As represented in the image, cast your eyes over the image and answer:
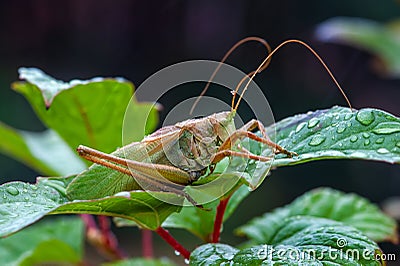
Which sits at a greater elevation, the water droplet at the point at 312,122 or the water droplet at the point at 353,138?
the water droplet at the point at 312,122

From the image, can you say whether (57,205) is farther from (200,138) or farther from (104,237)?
(104,237)

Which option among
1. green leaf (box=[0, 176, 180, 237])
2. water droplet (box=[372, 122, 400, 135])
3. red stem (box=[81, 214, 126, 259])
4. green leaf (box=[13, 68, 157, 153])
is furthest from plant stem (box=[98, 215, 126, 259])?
water droplet (box=[372, 122, 400, 135])

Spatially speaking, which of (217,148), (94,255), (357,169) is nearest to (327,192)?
(217,148)

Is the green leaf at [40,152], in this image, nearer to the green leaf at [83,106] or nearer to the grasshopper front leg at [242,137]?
the green leaf at [83,106]

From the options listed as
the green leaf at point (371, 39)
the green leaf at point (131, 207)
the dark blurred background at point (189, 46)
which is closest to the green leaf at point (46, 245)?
the green leaf at point (131, 207)

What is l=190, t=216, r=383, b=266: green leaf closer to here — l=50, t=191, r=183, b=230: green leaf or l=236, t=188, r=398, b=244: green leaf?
l=50, t=191, r=183, b=230: green leaf

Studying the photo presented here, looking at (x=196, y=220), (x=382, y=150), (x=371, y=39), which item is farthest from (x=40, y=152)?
(x=371, y=39)
